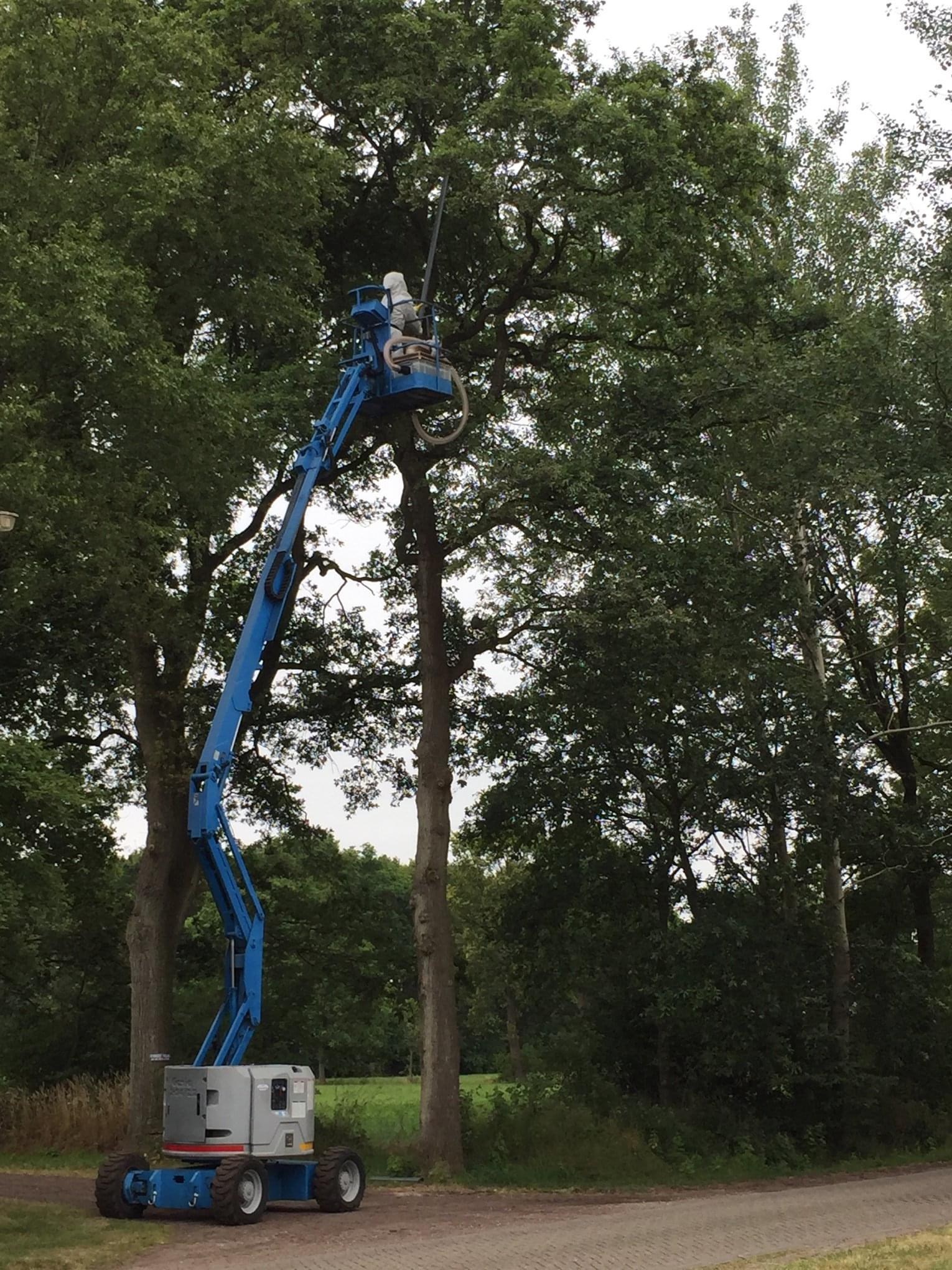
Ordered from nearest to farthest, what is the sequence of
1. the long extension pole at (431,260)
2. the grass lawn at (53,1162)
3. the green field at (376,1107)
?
1. the long extension pole at (431,260)
2. the grass lawn at (53,1162)
3. the green field at (376,1107)

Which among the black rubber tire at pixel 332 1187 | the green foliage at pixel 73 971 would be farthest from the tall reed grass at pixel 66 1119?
the black rubber tire at pixel 332 1187

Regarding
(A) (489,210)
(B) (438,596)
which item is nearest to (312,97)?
(A) (489,210)

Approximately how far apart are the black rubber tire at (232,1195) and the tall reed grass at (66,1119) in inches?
393

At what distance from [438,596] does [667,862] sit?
659 centimetres

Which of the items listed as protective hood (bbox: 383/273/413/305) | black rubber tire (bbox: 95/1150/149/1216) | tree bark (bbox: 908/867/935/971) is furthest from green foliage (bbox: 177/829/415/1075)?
black rubber tire (bbox: 95/1150/149/1216)

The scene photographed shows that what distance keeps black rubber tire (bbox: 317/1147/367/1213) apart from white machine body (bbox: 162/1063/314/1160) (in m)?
0.91

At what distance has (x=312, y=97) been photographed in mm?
22281

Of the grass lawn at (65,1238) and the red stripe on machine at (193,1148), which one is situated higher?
the red stripe on machine at (193,1148)

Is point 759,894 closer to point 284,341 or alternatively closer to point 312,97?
point 284,341

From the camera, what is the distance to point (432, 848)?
21141 mm

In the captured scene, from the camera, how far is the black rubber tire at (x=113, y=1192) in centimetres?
1352

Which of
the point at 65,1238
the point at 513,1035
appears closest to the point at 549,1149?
the point at 65,1238

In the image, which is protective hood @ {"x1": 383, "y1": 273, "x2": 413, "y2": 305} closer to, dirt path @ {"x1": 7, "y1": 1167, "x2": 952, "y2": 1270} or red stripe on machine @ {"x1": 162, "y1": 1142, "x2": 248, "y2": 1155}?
red stripe on machine @ {"x1": 162, "y1": 1142, "x2": 248, "y2": 1155}

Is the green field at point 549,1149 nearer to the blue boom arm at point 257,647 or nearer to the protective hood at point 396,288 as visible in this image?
the blue boom arm at point 257,647
